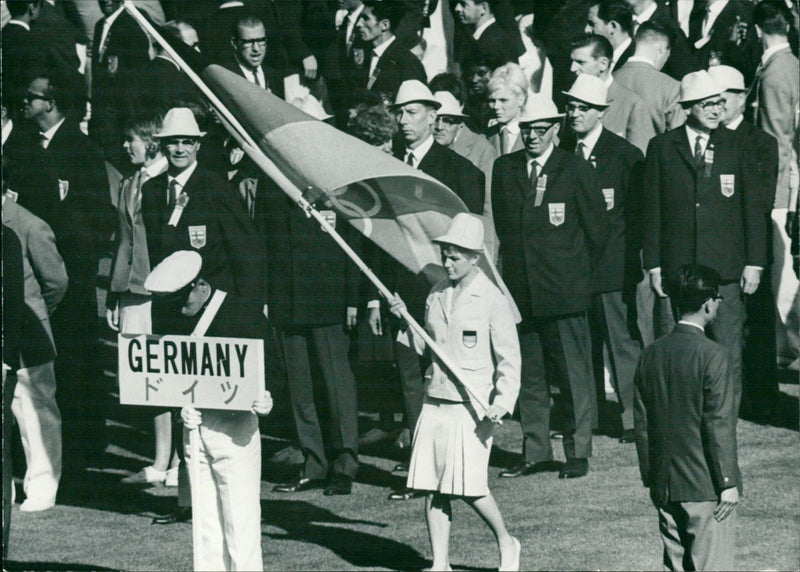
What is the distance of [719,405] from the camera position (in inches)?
278

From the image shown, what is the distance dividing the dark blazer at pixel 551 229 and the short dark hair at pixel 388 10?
6.73 ft

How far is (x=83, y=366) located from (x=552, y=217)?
349cm

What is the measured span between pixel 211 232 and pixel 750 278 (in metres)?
3.14

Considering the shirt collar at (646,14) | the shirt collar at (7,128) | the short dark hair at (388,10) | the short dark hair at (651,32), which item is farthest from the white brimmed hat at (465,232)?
the shirt collar at (7,128)

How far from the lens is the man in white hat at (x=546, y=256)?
9.93 m

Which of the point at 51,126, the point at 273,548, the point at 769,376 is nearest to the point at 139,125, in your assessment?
the point at 51,126

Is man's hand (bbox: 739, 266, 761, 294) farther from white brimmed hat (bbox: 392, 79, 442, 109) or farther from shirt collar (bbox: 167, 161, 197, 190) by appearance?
shirt collar (bbox: 167, 161, 197, 190)

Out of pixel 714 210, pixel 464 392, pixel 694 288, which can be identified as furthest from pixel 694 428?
pixel 714 210

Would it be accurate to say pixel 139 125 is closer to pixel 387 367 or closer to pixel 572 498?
pixel 387 367

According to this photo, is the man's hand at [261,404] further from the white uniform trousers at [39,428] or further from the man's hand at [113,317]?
the man's hand at [113,317]

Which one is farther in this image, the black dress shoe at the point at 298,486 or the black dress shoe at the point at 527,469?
the black dress shoe at the point at 298,486

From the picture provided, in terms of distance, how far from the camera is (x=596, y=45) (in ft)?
35.4

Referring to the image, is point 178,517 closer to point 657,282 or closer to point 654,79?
point 657,282

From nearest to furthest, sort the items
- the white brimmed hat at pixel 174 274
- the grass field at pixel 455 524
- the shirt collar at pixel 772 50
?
the white brimmed hat at pixel 174 274, the grass field at pixel 455 524, the shirt collar at pixel 772 50
